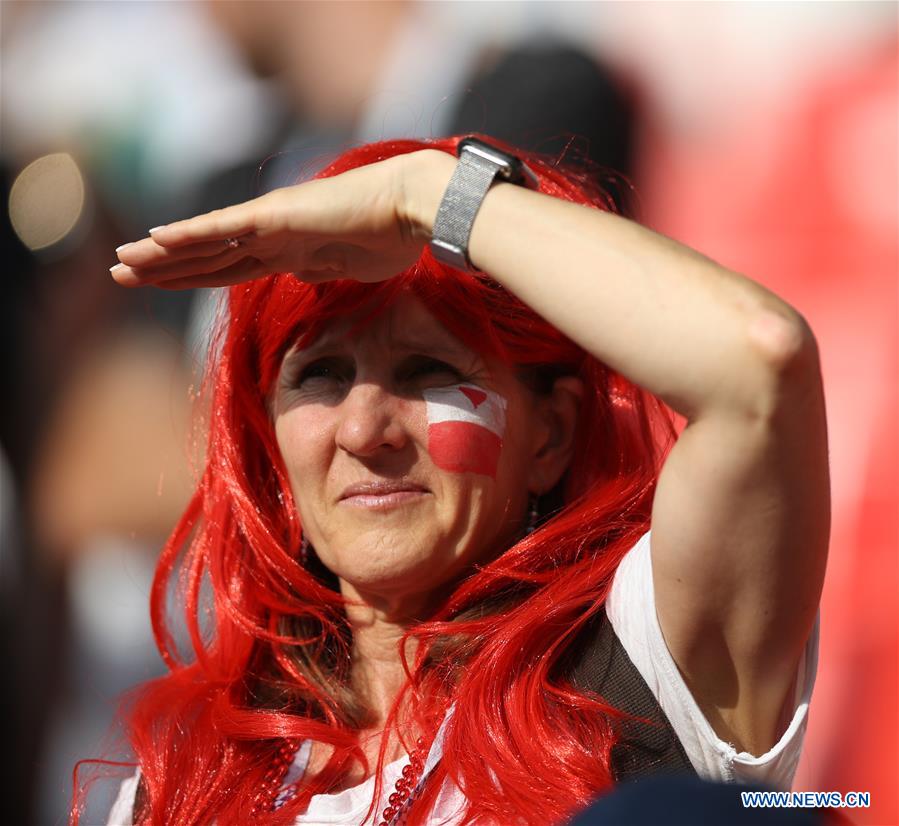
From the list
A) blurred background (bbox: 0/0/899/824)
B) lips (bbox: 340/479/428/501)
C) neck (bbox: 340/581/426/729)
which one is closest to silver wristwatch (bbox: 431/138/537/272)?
lips (bbox: 340/479/428/501)

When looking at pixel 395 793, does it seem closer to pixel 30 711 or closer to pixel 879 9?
pixel 30 711

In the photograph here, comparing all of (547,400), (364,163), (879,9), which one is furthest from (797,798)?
(879,9)

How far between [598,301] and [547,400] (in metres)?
0.50

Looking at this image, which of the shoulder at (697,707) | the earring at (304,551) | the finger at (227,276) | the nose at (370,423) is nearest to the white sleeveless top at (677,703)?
the shoulder at (697,707)

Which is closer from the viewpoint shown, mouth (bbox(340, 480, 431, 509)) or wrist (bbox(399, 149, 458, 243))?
wrist (bbox(399, 149, 458, 243))

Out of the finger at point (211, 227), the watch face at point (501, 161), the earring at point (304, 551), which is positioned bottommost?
the earring at point (304, 551)

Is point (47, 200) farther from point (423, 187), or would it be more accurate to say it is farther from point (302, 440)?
point (423, 187)

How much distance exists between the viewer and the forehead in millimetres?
1487

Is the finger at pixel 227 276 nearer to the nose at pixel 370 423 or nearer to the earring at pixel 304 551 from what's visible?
the nose at pixel 370 423

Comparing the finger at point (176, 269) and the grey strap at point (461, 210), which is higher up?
the grey strap at point (461, 210)

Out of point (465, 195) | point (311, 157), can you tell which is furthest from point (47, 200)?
point (465, 195)

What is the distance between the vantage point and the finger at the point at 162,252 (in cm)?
131

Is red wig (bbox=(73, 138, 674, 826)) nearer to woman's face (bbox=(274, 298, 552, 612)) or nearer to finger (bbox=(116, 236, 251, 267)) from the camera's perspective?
woman's face (bbox=(274, 298, 552, 612))

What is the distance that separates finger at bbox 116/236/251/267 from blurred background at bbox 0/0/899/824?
90cm
